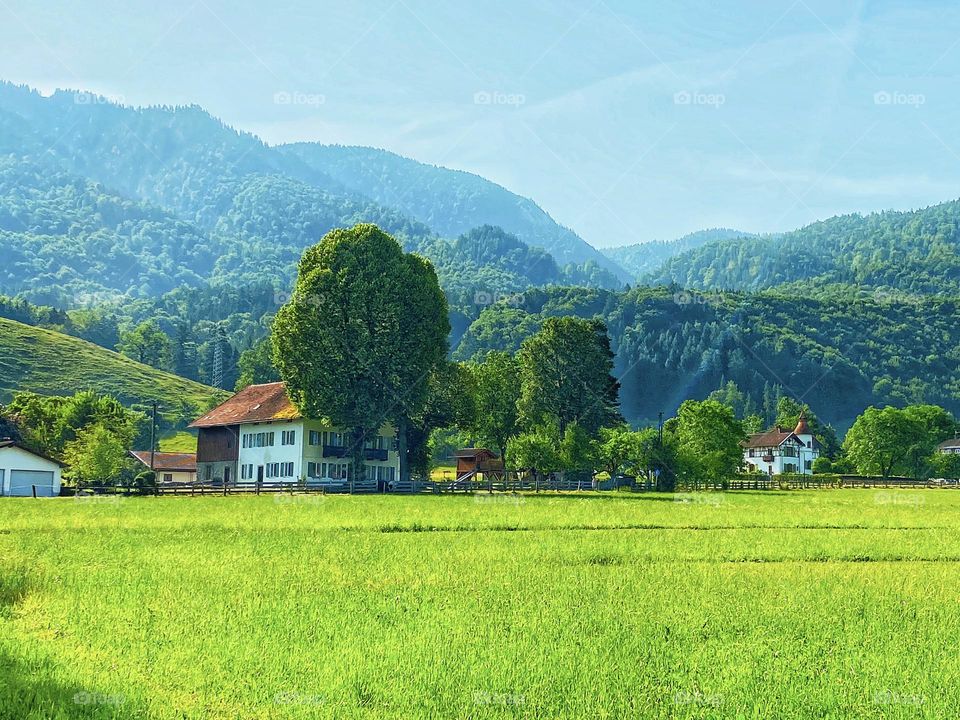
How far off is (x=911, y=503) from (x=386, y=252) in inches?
1861

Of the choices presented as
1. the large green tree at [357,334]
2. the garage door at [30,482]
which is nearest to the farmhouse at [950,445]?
the large green tree at [357,334]

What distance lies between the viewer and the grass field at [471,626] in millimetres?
14461

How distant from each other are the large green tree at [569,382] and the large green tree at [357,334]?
2798 centimetres

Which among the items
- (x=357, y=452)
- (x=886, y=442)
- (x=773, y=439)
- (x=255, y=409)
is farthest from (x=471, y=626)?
(x=773, y=439)

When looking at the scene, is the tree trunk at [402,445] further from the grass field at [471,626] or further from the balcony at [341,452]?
the grass field at [471,626]

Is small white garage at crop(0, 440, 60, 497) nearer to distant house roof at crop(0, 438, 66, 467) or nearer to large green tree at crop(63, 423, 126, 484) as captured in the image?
distant house roof at crop(0, 438, 66, 467)

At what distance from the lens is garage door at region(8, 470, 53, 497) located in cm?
7800

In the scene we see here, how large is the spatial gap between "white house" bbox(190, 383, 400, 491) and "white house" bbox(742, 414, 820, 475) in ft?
340

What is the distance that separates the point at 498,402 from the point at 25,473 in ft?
171

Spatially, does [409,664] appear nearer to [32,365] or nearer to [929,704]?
[929,704]

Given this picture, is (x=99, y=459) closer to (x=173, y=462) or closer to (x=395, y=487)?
(x=395, y=487)

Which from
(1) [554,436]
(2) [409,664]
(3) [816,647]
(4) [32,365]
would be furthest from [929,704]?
(4) [32,365]

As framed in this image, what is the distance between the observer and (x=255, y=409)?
96.8 m

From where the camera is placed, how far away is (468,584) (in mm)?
25391
